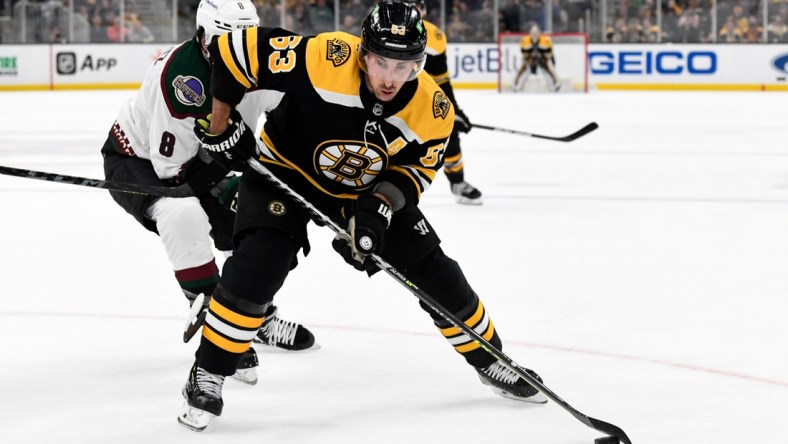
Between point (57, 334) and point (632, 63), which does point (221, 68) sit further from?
point (632, 63)

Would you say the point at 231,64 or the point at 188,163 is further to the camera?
the point at 188,163

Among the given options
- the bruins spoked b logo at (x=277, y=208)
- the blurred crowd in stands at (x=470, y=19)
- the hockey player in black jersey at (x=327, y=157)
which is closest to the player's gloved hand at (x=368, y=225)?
the hockey player in black jersey at (x=327, y=157)

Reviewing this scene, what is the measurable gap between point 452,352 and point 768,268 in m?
1.61

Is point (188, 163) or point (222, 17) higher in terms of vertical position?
point (222, 17)

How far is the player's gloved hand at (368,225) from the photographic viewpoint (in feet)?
7.73

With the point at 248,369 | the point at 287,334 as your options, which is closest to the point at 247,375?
the point at 248,369

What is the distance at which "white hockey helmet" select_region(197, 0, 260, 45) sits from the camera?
2857 millimetres

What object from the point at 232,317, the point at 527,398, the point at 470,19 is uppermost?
the point at 470,19

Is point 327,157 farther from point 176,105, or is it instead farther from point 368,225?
point 176,105

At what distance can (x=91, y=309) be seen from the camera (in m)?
3.46

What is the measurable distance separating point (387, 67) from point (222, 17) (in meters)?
0.71

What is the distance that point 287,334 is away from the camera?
9.95 feet

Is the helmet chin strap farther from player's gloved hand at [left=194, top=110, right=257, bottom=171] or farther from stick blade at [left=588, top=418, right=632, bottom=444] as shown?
stick blade at [left=588, top=418, right=632, bottom=444]

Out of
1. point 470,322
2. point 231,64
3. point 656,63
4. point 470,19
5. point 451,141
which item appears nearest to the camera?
point 231,64
